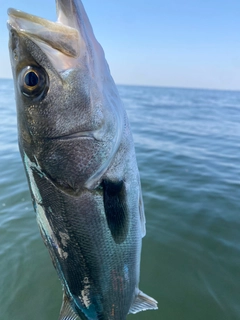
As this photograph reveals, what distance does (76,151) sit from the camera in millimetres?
1404

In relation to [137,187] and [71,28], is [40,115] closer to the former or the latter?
[71,28]

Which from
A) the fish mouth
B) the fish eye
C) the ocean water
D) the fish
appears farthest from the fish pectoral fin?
the ocean water

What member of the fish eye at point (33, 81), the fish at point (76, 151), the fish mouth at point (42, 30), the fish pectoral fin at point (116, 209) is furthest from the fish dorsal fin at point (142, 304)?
the fish mouth at point (42, 30)

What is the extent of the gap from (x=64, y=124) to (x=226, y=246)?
135 inches

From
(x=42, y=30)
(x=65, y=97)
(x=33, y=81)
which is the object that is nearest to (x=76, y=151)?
(x=65, y=97)

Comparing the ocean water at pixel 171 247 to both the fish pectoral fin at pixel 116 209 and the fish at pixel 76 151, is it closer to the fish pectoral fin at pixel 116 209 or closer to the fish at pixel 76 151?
the fish at pixel 76 151

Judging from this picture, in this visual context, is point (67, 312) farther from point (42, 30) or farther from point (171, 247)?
point (171, 247)

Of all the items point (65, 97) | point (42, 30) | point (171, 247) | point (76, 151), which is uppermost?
point (42, 30)

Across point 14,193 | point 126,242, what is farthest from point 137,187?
point 14,193

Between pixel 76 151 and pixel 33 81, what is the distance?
414 mm

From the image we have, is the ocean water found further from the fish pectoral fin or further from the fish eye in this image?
the fish eye

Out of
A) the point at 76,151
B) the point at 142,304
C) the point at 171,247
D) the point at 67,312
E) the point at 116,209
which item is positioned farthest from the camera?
the point at 171,247

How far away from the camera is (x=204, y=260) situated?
361 centimetres

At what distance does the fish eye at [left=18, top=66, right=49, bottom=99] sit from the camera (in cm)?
131
